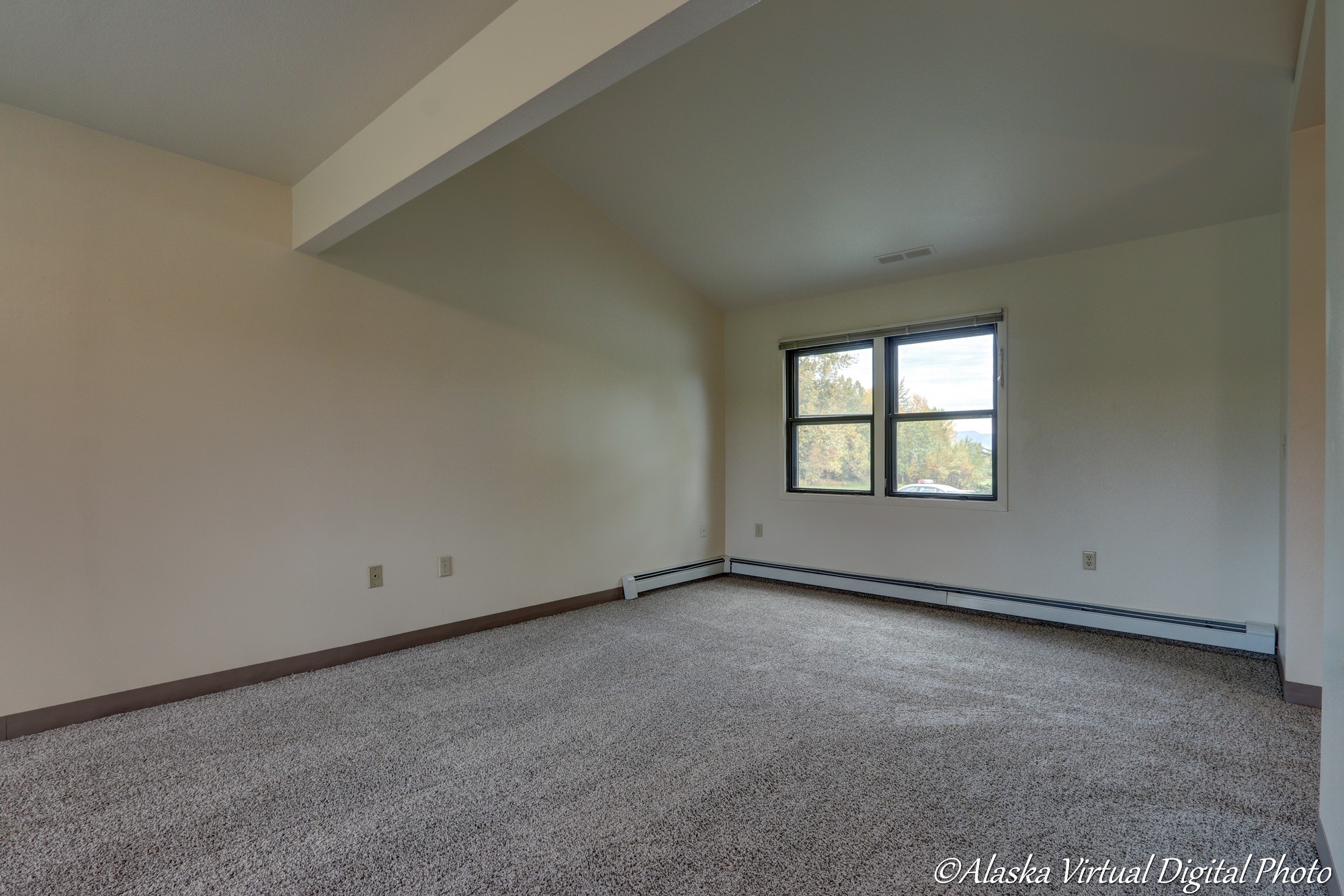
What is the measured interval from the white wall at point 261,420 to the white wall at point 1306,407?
347cm

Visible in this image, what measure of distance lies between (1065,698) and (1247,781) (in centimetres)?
71

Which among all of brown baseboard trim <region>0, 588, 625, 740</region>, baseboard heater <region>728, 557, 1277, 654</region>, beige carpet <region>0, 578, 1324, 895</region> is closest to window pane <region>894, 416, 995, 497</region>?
baseboard heater <region>728, 557, 1277, 654</region>

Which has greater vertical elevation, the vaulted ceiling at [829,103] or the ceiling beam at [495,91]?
the vaulted ceiling at [829,103]

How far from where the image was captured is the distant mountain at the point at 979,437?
4141 millimetres

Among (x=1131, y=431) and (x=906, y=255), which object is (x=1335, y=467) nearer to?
(x=1131, y=431)

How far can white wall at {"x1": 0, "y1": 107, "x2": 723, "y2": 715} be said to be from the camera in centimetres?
238

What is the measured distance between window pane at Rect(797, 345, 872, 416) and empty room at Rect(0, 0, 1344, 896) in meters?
0.06

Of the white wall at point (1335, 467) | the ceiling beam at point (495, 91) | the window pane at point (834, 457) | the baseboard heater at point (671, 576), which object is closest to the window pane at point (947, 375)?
the window pane at point (834, 457)

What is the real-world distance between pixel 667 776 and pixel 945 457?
10.3 ft

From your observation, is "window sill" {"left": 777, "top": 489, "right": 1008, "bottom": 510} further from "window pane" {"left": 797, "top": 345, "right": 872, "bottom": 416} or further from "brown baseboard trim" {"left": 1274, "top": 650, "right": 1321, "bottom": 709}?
"brown baseboard trim" {"left": 1274, "top": 650, "right": 1321, "bottom": 709}

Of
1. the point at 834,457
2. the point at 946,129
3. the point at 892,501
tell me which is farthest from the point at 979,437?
the point at 946,129

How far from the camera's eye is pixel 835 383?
490 centimetres

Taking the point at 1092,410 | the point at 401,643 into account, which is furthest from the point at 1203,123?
the point at 401,643

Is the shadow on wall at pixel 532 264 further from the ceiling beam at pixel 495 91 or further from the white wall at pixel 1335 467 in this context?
the white wall at pixel 1335 467
